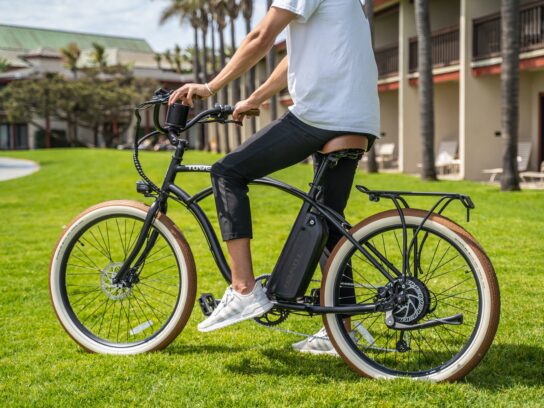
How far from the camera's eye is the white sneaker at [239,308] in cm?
360

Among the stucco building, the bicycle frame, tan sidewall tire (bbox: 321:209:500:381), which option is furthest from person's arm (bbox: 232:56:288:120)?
the stucco building

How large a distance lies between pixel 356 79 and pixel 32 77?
2733 inches

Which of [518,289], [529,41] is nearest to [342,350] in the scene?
[518,289]

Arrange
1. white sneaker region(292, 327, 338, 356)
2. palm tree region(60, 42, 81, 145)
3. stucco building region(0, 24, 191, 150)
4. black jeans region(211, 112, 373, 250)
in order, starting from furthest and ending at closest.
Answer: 1. stucco building region(0, 24, 191, 150)
2. palm tree region(60, 42, 81, 145)
3. white sneaker region(292, 327, 338, 356)
4. black jeans region(211, 112, 373, 250)

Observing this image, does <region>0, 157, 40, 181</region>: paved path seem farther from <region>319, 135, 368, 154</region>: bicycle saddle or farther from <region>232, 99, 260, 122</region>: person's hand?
<region>319, 135, 368, 154</region>: bicycle saddle

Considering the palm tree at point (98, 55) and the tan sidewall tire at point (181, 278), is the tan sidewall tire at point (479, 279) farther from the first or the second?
the palm tree at point (98, 55)

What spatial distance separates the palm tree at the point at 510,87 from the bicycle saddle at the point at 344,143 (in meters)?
13.6

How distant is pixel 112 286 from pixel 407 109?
23418 millimetres

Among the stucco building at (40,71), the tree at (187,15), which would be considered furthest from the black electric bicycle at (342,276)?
the stucco building at (40,71)

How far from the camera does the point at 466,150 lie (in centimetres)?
2219

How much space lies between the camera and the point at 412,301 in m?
3.41

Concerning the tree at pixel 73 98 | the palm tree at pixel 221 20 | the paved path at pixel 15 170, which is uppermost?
the palm tree at pixel 221 20

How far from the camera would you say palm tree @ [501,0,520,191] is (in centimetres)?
1605

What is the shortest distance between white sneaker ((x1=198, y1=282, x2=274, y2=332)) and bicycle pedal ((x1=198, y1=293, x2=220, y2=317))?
Result: 0.17 metres
